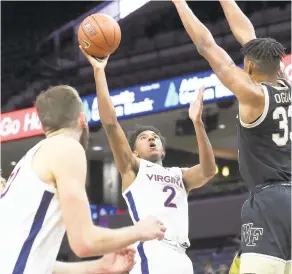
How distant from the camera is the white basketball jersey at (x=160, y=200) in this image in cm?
434

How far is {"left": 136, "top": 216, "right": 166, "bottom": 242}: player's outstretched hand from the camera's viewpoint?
8.23 ft

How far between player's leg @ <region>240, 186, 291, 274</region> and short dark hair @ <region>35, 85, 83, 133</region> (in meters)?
1.12

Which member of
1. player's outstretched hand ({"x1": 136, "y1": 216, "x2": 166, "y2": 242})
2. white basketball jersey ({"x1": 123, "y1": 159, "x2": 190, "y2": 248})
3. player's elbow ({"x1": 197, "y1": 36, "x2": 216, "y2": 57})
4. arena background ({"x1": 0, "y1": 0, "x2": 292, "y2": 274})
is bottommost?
player's outstretched hand ({"x1": 136, "y1": 216, "x2": 166, "y2": 242})

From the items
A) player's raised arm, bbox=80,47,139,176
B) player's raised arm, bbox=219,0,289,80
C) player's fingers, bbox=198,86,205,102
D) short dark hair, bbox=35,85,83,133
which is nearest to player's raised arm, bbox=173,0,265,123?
player's raised arm, bbox=219,0,289,80

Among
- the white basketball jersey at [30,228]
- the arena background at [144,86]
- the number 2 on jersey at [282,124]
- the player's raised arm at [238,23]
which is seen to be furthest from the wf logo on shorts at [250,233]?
the arena background at [144,86]

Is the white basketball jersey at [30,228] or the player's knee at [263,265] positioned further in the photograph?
the player's knee at [263,265]

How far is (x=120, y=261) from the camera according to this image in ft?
8.75

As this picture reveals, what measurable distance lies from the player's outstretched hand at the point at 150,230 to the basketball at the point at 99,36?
1.75 meters

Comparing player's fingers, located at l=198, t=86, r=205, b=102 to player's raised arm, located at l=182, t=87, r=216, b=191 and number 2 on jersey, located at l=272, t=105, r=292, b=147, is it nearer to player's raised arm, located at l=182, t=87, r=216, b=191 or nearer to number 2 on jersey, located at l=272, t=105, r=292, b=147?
player's raised arm, located at l=182, t=87, r=216, b=191

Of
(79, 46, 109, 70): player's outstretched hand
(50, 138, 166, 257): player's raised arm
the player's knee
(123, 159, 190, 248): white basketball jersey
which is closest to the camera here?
(50, 138, 166, 257): player's raised arm

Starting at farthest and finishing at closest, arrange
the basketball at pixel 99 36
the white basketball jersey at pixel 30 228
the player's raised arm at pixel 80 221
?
the basketball at pixel 99 36, the white basketball jersey at pixel 30 228, the player's raised arm at pixel 80 221

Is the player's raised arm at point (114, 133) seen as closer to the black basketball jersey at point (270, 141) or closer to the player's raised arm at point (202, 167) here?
the player's raised arm at point (202, 167)

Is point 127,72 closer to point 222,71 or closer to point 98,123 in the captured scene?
point 98,123

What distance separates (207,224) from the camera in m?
15.1
